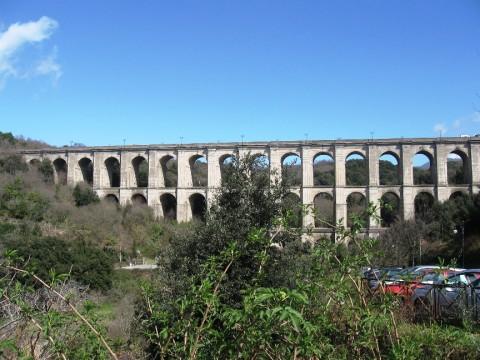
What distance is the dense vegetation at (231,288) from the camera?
7.62ft

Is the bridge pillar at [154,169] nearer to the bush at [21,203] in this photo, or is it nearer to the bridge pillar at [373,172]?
the bush at [21,203]

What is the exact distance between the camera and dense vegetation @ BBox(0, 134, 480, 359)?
7.62 feet

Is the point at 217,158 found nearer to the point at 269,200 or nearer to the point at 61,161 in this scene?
the point at 61,161

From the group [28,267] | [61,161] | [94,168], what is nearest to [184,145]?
[94,168]

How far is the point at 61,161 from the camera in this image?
1909 inches

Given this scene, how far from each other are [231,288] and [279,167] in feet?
93.2

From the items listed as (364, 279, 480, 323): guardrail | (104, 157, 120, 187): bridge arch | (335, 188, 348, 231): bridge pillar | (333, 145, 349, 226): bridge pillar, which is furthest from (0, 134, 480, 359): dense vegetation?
(104, 157, 120, 187): bridge arch

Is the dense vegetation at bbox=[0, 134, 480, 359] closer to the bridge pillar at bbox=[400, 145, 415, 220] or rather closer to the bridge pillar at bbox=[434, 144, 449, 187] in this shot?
the bridge pillar at bbox=[400, 145, 415, 220]

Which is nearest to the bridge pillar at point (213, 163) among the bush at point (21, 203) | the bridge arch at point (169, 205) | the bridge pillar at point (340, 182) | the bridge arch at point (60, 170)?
the bridge arch at point (169, 205)

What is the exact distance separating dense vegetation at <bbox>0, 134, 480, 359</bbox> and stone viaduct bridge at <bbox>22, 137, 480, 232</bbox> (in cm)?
507

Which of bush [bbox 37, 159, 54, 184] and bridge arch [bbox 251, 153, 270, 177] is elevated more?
bush [bbox 37, 159, 54, 184]

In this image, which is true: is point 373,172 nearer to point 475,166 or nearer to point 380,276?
point 475,166

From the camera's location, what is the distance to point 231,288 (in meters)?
8.83

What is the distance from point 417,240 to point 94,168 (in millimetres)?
28809
